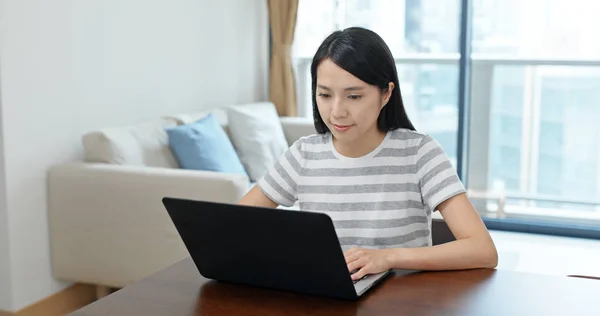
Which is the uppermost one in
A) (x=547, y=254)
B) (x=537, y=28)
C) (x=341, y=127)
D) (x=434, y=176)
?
(x=537, y=28)

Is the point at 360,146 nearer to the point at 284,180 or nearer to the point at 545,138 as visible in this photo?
the point at 284,180

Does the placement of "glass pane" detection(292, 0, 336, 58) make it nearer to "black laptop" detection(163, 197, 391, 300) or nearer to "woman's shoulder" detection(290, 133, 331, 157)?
"woman's shoulder" detection(290, 133, 331, 157)

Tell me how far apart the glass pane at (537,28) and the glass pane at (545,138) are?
4.1 inches

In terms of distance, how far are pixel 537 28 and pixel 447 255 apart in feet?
11.5

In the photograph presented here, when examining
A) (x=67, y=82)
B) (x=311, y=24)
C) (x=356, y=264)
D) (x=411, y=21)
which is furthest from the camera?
(x=311, y=24)

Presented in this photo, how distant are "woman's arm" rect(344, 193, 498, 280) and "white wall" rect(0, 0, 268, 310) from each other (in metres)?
2.03

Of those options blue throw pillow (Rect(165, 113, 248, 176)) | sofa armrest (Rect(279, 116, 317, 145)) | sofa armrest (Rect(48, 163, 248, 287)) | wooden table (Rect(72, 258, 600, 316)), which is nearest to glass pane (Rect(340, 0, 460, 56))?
sofa armrest (Rect(279, 116, 317, 145))

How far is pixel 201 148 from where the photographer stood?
3.60m

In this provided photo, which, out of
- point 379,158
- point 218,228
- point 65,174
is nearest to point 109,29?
point 65,174

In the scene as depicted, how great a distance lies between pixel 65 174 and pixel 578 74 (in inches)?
117

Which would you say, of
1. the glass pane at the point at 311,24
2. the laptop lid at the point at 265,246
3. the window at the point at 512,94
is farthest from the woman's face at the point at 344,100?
the glass pane at the point at 311,24

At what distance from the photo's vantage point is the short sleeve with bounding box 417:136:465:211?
1.57m

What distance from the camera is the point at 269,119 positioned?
14.5ft

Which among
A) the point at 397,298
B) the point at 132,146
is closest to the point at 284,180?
the point at 397,298
